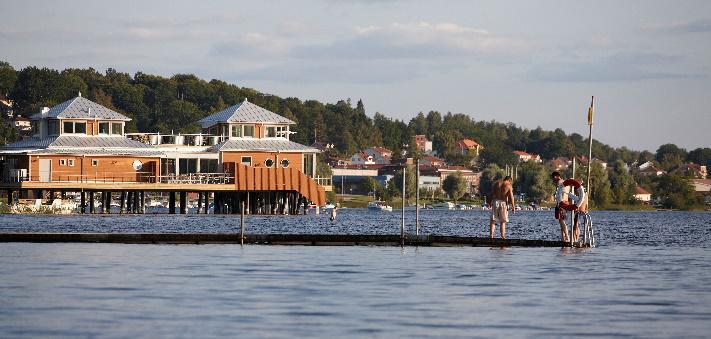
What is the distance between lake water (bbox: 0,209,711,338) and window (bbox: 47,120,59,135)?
159 ft

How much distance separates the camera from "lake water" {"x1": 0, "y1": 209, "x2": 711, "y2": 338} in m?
24.3

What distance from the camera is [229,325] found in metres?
24.2

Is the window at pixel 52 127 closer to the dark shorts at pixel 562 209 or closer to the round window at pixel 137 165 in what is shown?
the round window at pixel 137 165

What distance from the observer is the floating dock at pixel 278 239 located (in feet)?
153

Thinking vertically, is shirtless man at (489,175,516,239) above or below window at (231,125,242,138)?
below

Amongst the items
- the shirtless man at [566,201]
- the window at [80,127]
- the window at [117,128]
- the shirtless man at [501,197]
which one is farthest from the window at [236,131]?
the shirtless man at [566,201]

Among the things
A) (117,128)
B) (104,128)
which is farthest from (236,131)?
(104,128)

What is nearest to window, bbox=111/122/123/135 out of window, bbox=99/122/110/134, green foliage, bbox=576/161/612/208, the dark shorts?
window, bbox=99/122/110/134

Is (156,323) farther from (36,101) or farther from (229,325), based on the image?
(36,101)

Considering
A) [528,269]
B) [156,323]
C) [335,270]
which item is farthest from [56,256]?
[156,323]

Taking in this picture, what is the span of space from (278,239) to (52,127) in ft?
165

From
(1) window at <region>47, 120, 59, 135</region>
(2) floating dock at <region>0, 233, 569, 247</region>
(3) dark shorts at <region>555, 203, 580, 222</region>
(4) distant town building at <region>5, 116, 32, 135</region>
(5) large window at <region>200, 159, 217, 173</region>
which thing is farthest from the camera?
(4) distant town building at <region>5, 116, 32, 135</region>

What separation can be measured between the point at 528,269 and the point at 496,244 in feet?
30.9

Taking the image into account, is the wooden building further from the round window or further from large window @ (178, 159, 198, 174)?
large window @ (178, 159, 198, 174)
